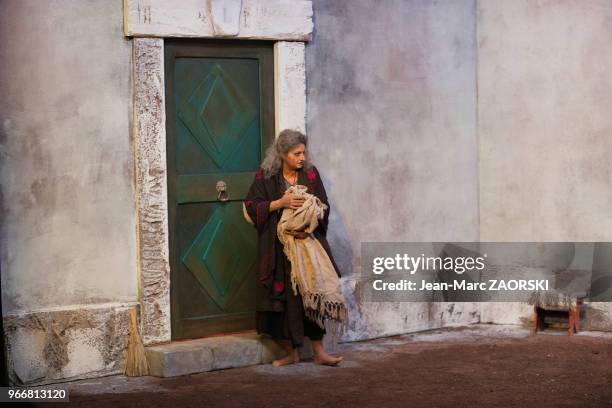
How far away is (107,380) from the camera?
7.76 m

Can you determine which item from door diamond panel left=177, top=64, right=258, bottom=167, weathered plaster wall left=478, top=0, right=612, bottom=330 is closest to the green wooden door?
door diamond panel left=177, top=64, right=258, bottom=167

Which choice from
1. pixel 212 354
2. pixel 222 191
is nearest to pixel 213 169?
pixel 222 191

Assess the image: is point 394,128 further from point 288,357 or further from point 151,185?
point 151,185

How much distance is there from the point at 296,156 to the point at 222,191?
696 millimetres

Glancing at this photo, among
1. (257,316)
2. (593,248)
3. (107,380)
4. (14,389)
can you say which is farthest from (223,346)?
(593,248)

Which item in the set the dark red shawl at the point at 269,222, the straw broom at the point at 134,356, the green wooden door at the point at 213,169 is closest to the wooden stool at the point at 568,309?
the dark red shawl at the point at 269,222

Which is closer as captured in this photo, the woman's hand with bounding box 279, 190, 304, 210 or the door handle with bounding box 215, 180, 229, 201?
the woman's hand with bounding box 279, 190, 304, 210

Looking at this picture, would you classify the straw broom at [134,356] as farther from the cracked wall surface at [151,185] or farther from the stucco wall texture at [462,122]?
the stucco wall texture at [462,122]

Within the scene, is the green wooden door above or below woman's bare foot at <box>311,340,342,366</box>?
above

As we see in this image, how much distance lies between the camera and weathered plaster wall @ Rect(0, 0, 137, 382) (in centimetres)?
743

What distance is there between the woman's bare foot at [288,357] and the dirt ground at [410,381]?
54 mm

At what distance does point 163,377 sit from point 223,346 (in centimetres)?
50

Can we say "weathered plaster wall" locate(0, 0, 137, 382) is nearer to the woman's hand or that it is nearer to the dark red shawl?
the dark red shawl

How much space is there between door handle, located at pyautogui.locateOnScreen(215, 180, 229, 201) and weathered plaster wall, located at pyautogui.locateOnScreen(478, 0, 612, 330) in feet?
8.51
